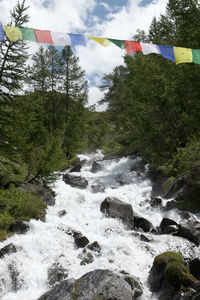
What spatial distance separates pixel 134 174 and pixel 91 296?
14.7m

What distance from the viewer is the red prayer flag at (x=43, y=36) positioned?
8.55 m

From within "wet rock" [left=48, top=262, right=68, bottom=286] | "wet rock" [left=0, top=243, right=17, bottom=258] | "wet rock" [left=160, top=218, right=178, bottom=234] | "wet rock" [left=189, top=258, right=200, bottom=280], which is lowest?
"wet rock" [left=160, top=218, right=178, bottom=234]

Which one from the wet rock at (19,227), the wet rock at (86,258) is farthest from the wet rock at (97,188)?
the wet rock at (86,258)

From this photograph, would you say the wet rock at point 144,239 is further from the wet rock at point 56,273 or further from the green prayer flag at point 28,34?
the green prayer flag at point 28,34

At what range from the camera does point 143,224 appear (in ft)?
34.0

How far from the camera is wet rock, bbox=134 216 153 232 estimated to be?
10234mm

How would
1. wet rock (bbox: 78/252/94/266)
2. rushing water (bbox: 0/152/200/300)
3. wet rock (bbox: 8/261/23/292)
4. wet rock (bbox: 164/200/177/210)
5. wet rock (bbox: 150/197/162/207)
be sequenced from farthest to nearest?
wet rock (bbox: 150/197/162/207), wet rock (bbox: 164/200/177/210), wet rock (bbox: 78/252/94/266), rushing water (bbox: 0/152/200/300), wet rock (bbox: 8/261/23/292)

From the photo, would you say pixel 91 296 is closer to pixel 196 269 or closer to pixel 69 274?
pixel 69 274

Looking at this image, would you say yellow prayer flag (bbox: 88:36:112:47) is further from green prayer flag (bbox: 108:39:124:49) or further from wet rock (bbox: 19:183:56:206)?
wet rock (bbox: 19:183:56:206)

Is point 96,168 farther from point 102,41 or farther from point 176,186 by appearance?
point 102,41

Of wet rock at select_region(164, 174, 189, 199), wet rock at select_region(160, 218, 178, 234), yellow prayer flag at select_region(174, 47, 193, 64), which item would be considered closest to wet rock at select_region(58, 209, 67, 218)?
wet rock at select_region(160, 218, 178, 234)

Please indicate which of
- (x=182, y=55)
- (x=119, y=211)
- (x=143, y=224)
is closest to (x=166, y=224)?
(x=143, y=224)

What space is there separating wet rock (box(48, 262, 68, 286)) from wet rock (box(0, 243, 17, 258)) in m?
1.25

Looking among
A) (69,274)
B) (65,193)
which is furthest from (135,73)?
Answer: (69,274)
